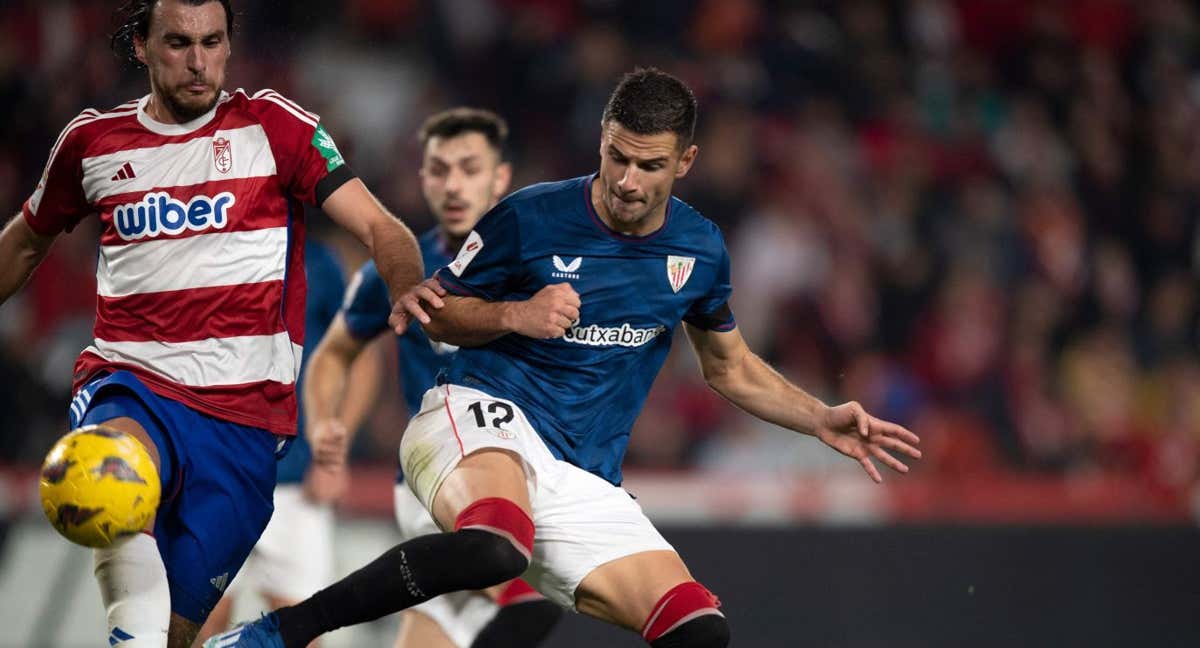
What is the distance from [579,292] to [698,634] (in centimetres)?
107

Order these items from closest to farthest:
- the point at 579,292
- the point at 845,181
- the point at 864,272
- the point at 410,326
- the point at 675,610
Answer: the point at 675,610 → the point at 579,292 → the point at 410,326 → the point at 864,272 → the point at 845,181

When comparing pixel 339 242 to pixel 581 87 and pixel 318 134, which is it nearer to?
pixel 581 87

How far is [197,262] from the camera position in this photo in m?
4.13

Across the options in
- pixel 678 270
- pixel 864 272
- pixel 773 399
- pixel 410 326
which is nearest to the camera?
pixel 678 270

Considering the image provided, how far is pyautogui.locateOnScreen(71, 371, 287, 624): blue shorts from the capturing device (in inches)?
159

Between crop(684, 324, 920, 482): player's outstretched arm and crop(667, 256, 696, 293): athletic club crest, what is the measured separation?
32 cm

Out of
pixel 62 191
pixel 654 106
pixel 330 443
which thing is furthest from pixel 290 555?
pixel 654 106

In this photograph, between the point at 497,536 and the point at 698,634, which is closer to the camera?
the point at 497,536

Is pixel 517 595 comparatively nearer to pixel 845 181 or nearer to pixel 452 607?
pixel 452 607

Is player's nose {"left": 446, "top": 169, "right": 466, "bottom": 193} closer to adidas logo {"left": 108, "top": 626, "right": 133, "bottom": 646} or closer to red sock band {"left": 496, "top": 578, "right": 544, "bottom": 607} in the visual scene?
red sock band {"left": 496, "top": 578, "right": 544, "bottom": 607}

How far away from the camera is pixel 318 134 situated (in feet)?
14.1

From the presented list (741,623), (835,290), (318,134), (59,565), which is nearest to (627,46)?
(835,290)

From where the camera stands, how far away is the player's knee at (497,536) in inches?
152

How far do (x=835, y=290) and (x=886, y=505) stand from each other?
78.2 inches
